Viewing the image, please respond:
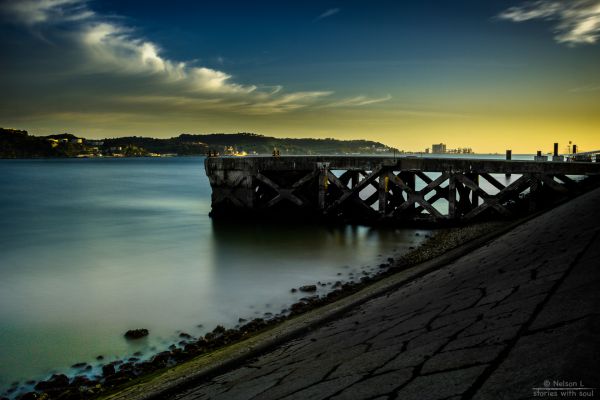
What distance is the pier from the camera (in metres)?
16.0

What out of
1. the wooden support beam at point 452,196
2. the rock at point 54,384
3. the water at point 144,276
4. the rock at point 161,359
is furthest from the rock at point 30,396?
Result: the wooden support beam at point 452,196

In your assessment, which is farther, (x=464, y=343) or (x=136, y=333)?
(x=136, y=333)

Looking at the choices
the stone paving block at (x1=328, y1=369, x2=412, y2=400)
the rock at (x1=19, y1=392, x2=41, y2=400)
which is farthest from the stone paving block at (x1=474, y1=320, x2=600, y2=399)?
the rock at (x1=19, y1=392, x2=41, y2=400)

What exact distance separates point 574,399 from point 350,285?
799 centimetres

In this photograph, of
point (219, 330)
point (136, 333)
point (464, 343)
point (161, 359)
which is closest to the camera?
point (464, 343)

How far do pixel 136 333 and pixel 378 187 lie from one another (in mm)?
13538

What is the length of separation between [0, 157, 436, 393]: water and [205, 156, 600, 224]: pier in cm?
131

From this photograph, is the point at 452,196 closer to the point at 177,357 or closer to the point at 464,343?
the point at 177,357

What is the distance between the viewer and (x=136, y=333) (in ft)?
25.7

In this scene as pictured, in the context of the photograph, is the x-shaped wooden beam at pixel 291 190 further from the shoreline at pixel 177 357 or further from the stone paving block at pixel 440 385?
the stone paving block at pixel 440 385

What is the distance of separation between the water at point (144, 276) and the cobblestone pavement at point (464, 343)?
12.9 ft

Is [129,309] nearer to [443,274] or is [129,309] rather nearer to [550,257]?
[443,274]

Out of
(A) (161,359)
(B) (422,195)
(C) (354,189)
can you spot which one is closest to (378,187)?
(C) (354,189)

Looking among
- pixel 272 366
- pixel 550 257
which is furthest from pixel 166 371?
pixel 550 257
